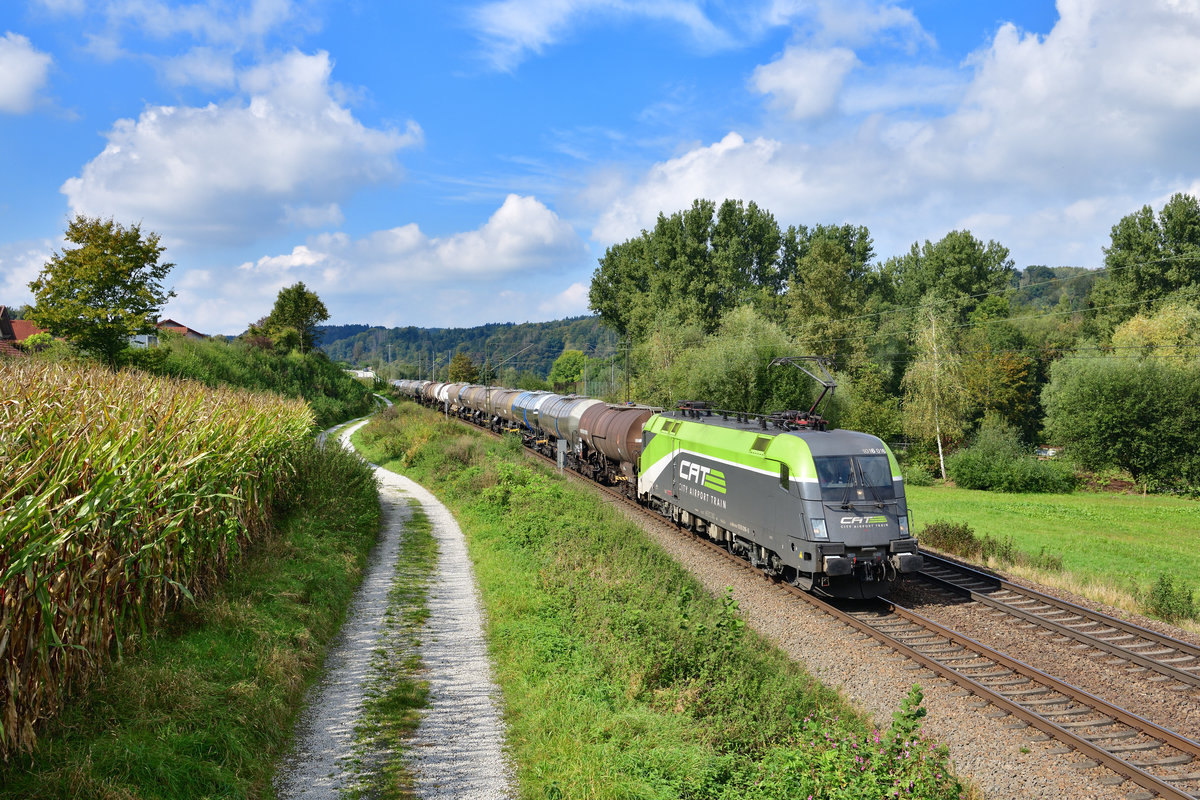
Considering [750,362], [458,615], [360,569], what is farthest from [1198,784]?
[750,362]

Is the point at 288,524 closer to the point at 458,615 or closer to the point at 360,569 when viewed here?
the point at 360,569

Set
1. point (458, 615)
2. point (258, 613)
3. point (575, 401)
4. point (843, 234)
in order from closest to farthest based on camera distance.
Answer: point (258, 613) → point (458, 615) → point (575, 401) → point (843, 234)

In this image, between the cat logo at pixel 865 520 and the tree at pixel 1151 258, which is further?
the tree at pixel 1151 258

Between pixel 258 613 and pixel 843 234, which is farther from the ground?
pixel 843 234

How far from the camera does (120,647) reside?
270 inches

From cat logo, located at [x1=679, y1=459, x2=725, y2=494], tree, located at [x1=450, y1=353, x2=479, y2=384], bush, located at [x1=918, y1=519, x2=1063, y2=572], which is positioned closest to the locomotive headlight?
cat logo, located at [x1=679, y1=459, x2=725, y2=494]

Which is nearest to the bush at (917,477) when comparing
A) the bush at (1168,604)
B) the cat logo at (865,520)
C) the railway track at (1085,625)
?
the railway track at (1085,625)

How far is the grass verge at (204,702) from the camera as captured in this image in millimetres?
5641

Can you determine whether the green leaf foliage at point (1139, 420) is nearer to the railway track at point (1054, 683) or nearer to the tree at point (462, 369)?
the railway track at point (1054, 683)

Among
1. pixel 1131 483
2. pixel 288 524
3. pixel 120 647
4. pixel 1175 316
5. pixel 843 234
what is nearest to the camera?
pixel 120 647

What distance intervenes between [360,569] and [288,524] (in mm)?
1916

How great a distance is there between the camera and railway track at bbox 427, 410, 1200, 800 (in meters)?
8.34

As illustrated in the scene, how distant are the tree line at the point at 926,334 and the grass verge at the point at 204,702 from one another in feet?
104

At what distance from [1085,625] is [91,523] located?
52.6ft
